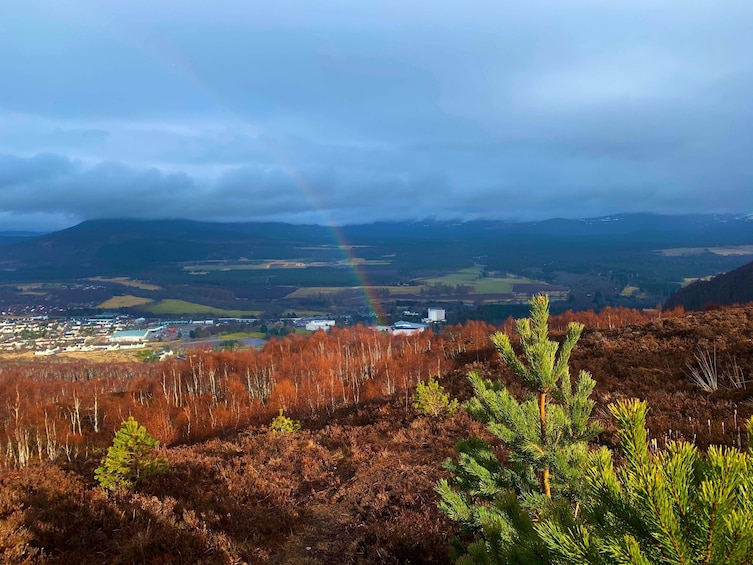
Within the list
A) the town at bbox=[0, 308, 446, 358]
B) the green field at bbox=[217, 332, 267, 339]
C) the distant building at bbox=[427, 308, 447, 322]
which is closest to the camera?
the town at bbox=[0, 308, 446, 358]

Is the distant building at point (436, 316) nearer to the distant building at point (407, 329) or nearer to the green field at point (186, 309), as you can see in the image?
the distant building at point (407, 329)

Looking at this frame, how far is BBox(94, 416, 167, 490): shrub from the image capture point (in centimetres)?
1028

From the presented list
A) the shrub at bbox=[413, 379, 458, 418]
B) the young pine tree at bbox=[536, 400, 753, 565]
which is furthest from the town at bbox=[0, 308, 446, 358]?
the young pine tree at bbox=[536, 400, 753, 565]

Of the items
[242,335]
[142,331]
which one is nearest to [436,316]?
[242,335]

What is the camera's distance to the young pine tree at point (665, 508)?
51.1 inches

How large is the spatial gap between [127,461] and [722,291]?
9479 cm

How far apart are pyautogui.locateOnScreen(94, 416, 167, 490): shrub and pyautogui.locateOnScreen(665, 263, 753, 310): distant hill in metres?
80.7

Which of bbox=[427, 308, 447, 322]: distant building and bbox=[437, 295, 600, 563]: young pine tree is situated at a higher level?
bbox=[437, 295, 600, 563]: young pine tree

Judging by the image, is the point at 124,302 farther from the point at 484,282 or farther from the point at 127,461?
the point at 127,461

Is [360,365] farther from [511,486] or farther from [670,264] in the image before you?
[670,264]

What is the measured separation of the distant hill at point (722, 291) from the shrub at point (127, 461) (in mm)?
80698

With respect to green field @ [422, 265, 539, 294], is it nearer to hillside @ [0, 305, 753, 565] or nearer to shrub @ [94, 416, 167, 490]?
hillside @ [0, 305, 753, 565]

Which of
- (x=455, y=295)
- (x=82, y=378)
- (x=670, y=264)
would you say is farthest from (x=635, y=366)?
(x=670, y=264)

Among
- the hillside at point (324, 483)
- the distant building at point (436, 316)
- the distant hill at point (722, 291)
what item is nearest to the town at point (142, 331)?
the distant building at point (436, 316)
